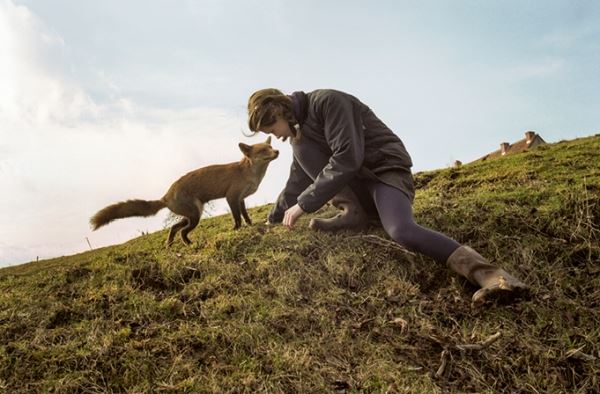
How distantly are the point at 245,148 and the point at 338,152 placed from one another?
8.95ft

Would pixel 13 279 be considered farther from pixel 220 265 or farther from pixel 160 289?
pixel 220 265

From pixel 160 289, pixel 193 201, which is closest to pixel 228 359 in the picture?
pixel 160 289

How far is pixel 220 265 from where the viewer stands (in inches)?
180

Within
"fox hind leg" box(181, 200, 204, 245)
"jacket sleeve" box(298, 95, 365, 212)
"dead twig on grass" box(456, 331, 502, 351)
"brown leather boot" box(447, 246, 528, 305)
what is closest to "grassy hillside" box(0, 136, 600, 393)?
"dead twig on grass" box(456, 331, 502, 351)

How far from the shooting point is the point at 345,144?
14.4 feet

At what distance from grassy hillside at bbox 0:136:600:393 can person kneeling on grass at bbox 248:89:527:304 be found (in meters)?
A: 0.26

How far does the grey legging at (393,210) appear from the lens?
407 cm

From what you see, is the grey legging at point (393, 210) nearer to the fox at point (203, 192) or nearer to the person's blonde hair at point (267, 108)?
the person's blonde hair at point (267, 108)

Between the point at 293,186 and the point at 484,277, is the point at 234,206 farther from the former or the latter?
the point at 484,277

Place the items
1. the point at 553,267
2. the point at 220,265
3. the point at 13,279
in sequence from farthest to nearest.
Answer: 1. the point at 13,279
2. the point at 220,265
3. the point at 553,267

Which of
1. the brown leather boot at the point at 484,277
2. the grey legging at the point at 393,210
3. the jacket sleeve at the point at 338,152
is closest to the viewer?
the brown leather boot at the point at 484,277

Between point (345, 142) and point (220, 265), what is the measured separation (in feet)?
5.31

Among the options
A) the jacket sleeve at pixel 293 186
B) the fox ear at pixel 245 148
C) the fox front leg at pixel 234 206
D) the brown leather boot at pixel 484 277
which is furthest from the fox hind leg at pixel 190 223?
the brown leather boot at pixel 484 277

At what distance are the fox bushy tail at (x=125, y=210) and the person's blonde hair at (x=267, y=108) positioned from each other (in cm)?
250
